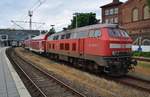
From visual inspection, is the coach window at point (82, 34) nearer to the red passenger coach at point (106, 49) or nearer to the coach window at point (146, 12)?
the red passenger coach at point (106, 49)

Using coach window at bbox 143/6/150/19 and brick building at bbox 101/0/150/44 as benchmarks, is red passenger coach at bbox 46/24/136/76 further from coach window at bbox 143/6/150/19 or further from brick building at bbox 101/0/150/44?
coach window at bbox 143/6/150/19

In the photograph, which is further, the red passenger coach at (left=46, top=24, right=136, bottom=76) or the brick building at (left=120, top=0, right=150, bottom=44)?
the brick building at (left=120, top=0, right=150, bottom=44)

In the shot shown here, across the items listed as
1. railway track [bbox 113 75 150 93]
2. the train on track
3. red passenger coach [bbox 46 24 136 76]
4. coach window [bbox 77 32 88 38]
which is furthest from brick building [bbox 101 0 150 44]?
railway track [bbox 113 75 150 93]

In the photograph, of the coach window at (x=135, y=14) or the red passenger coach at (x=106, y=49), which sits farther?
the coach window at (x=135, y=14)

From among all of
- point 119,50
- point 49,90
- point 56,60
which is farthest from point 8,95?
point 56,60

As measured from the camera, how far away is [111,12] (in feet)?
278

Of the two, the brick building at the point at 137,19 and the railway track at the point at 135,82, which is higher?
the brick building at the point at 137,19

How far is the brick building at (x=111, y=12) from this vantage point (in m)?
82.3

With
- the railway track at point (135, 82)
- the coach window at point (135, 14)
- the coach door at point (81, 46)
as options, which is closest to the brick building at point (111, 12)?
the coach window at point (135, 14)

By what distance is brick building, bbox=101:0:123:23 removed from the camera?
8232 cm

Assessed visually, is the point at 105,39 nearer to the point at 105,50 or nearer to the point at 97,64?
the point at 105,50

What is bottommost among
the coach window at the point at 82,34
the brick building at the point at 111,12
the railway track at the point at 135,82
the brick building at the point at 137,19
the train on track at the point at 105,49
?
the railway track at the point at 135,82

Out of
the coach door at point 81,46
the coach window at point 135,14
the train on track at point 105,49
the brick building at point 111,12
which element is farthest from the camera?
the brick building at point 111,12

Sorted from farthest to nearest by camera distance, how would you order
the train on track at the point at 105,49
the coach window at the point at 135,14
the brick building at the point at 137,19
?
the coach window at the point at 135,14, the brick building at the point at 137,19, the train on track at the point at 105,49
